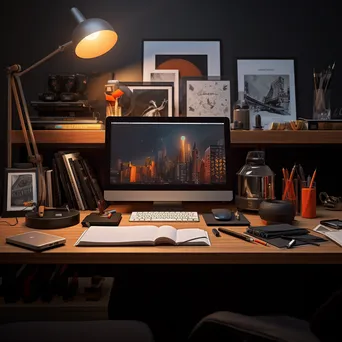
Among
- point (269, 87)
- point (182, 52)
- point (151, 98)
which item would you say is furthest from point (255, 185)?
point (182, 52)

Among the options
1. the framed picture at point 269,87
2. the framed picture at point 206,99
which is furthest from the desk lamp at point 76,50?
the framed picture at point 269,87

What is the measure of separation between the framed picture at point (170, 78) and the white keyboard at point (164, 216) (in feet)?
1.90

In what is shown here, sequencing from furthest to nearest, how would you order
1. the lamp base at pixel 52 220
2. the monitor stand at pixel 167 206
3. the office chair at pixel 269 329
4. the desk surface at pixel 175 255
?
the monitor stand at pixel 167 206
the lamp base at pixel 52 220
the desk surface at pixel 175 255
the office chair at pixel 269 329

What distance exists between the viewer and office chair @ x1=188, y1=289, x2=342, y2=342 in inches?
23.7

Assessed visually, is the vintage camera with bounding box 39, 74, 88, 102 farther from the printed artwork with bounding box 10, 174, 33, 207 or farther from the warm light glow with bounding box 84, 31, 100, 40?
the printed artwork with bounding box 10, 174, 33, 207

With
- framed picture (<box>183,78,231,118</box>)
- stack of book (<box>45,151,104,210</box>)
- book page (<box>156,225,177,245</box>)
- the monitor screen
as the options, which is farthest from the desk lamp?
book page (<box>156,225,177,245</box>)

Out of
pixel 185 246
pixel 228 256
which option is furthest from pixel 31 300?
pixel 228 256

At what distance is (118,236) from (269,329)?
0.67 metres

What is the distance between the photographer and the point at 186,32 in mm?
1945

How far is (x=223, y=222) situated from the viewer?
4.70 feet

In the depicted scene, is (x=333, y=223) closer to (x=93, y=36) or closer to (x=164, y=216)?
(x=164, y=216)

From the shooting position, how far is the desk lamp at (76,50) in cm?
158

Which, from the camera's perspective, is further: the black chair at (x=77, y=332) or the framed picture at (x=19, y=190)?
the framed picture at (x=19, y=190)

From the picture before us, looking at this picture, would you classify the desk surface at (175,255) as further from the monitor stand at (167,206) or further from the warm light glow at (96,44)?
the warm light glow at (96,44)
